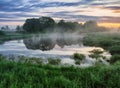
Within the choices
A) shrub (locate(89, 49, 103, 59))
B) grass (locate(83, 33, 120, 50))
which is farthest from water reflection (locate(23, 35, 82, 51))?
shrub (locate(89, 49, 103, 59))

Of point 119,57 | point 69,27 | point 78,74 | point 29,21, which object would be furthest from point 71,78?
point 69,27

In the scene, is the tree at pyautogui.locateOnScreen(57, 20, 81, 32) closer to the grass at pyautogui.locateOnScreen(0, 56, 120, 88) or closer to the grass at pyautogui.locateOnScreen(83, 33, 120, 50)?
the grass at pyautogui.locateOnScreen(83, 33, 120, 50)

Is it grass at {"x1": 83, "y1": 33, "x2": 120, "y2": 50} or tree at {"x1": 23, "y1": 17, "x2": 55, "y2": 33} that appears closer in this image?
grass at {"x1": 83, "y1": 33, "x2": 120, "y2": 50}

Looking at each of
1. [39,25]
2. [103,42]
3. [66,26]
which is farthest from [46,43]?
[66,26]

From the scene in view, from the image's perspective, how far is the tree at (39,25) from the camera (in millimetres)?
111750

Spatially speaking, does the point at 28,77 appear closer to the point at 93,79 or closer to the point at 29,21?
the point at 93,79

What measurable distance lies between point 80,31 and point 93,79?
11647 centimetres

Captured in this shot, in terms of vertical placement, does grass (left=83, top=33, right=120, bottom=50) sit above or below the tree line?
above

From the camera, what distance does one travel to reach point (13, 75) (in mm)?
13031

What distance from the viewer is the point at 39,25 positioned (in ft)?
373

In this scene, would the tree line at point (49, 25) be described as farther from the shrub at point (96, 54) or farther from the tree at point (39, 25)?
the shrub at point (96, 54)

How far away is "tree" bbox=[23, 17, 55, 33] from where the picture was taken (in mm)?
111750

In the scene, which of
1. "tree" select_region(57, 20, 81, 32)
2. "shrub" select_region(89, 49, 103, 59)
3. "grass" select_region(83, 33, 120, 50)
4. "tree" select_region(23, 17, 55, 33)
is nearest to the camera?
"shrub" select_region(89, 49, 103, 59)

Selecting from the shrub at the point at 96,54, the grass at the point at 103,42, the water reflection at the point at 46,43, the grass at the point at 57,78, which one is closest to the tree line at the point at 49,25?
the water reflection at the point at 46,43
